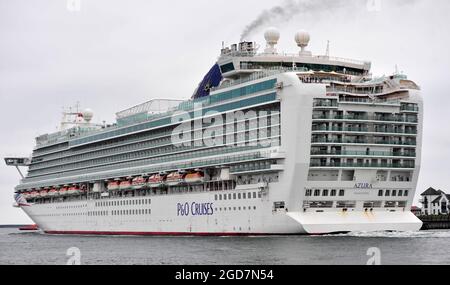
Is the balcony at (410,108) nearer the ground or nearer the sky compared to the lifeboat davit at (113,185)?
nearer the sky

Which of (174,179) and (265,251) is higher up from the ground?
(174,179)

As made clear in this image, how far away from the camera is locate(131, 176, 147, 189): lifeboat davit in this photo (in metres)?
77.9

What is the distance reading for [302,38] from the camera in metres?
67.9

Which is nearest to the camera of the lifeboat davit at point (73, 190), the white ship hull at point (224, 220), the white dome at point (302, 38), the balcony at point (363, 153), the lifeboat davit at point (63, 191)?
the white ship hull at point (224, 220)

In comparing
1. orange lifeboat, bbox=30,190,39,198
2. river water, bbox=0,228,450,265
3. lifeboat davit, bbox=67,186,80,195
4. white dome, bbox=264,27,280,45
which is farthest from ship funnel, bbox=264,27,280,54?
orange lifeboat, bbox=30,190,39,198

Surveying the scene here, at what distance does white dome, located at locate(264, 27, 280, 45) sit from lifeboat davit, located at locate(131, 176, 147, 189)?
60.2 ft

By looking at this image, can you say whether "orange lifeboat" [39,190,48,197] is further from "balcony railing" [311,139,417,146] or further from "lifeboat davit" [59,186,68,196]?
"balcony railing" [311,139,417,146]

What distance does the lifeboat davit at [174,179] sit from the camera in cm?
7163

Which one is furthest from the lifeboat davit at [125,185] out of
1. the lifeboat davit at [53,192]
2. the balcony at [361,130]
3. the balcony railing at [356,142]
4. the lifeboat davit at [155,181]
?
the balcony at [361,130]

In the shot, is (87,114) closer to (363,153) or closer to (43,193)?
(43,193)

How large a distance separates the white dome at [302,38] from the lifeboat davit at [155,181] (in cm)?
1746

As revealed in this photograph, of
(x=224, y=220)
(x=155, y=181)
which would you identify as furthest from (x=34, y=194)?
(x=224, y=220)

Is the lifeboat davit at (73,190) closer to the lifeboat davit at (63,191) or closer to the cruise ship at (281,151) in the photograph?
the lifeboat davit at (63,191)

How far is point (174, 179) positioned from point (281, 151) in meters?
15.5
